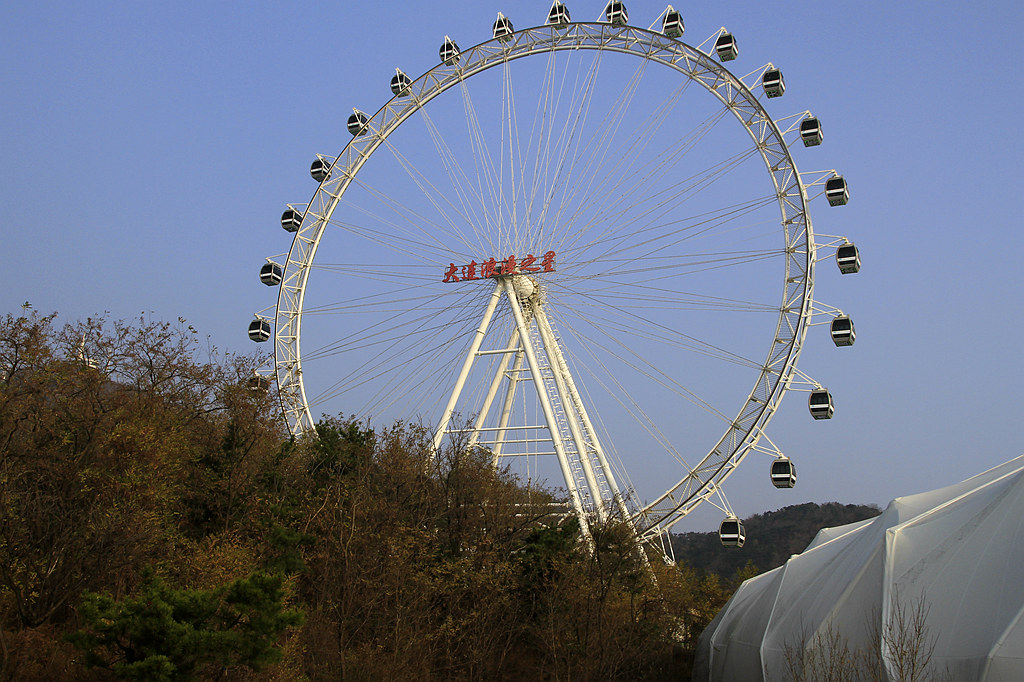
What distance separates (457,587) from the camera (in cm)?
2342

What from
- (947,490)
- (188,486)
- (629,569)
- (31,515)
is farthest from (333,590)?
(947,490)

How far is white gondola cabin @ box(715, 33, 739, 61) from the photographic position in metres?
30.4

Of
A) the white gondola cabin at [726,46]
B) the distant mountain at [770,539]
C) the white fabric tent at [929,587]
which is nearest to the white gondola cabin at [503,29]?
the white gondola cabin at [726,46]

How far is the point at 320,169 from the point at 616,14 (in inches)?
457

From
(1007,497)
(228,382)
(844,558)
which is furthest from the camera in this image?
(228,382)

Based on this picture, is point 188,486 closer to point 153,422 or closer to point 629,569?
point 153,422

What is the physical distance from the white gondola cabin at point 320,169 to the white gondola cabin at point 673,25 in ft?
41.2

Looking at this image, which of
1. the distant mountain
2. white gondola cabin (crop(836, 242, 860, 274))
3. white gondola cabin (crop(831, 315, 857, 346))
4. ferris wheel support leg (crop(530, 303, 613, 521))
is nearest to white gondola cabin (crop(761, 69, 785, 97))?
white gondola cabin (crop(836, 242, 860, 274))

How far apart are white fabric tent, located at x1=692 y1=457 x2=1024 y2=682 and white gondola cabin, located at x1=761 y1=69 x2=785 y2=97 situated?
14579mm

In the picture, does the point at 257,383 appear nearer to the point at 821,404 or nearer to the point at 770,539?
the point at 821,404

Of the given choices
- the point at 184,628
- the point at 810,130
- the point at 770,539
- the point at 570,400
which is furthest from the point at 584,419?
the point at 770,539

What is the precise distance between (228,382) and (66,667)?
10944 millimetres

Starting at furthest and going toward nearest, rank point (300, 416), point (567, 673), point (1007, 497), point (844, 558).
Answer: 1. point (300, 416)
2. point (567, 673)
3. point (844, 558)
4. point (1007, 497)

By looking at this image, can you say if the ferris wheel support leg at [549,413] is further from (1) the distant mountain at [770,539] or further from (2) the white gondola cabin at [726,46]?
(1) the distant mountain at [770,539]
